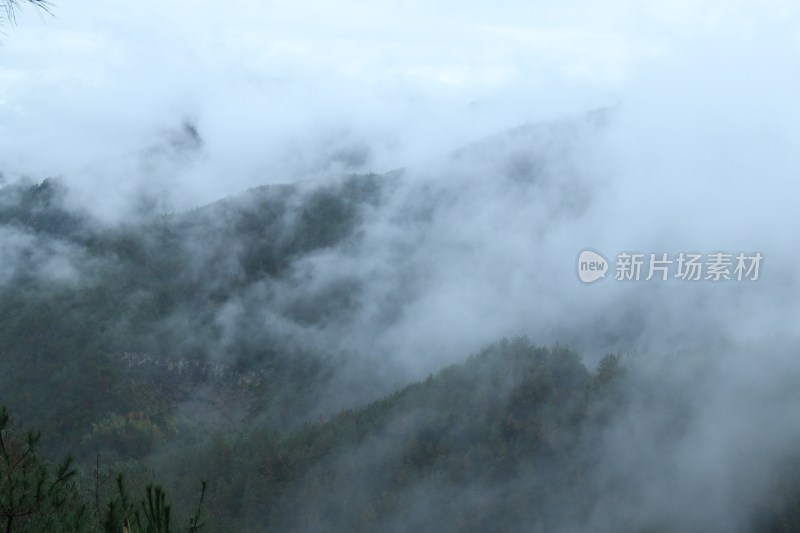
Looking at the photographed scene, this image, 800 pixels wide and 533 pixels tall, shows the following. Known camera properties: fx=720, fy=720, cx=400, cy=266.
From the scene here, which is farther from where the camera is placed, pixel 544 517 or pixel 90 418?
pixel 90 418

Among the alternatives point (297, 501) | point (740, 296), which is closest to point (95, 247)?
point (297, 501)

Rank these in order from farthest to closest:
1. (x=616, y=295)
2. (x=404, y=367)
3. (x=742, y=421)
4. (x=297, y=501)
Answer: (x=404, y=367), (x=616, y=295), (x=297, y=501), (x=742, y=421)

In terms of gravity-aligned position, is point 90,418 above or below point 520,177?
below

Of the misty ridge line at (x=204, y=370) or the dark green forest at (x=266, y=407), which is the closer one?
the dark green forest at (x=266, y=407)

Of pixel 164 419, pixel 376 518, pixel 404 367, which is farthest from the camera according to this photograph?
pixel 404 367

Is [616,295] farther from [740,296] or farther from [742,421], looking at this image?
[742,421]

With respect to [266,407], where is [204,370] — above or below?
above

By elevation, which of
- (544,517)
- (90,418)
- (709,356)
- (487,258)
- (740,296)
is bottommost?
(544,517)

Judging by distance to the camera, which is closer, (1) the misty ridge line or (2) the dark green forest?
(2) the dark green forest

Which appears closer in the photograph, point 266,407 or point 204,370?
point 266,407

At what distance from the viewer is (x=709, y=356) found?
158ft

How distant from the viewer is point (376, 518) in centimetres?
5328

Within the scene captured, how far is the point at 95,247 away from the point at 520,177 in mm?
77543

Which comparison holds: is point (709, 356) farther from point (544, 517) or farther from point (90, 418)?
point (90, 418)
